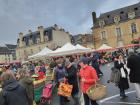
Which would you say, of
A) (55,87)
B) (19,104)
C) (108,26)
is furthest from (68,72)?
(108,26)

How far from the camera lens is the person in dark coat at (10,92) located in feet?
21.4

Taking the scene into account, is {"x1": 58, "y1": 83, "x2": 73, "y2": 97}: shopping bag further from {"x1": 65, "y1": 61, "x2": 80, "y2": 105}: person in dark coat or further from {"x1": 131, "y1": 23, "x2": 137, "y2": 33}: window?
{"x1": 131, "y1": 23, "x2": 137, "y2": 33}: window

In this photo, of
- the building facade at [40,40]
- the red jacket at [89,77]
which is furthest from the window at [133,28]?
the red jacket at [89,77]

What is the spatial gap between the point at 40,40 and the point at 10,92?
306 ft

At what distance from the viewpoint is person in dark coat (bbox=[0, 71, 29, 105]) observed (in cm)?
651

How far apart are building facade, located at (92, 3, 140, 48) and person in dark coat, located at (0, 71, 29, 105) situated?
234ft

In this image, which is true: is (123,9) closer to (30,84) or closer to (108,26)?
(108,26)

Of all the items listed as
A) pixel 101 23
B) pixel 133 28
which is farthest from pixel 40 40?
pixel 133 28

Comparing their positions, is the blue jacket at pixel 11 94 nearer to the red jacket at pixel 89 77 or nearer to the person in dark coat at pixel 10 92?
the person in dark coat at pixel 10 92

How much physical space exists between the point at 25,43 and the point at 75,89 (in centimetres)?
9363

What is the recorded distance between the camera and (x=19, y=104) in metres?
6.66

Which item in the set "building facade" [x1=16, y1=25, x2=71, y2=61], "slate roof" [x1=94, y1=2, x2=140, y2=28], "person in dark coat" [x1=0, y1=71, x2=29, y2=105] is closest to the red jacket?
"person in dark coat" [x1=0, y1=71, x2=29, y2=105]

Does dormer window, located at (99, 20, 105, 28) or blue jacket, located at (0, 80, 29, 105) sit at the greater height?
dormer window, located at (99, 20, 105, 28)

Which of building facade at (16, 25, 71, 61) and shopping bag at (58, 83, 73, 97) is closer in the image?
shopping bag at (58, 83, 73, 97)
